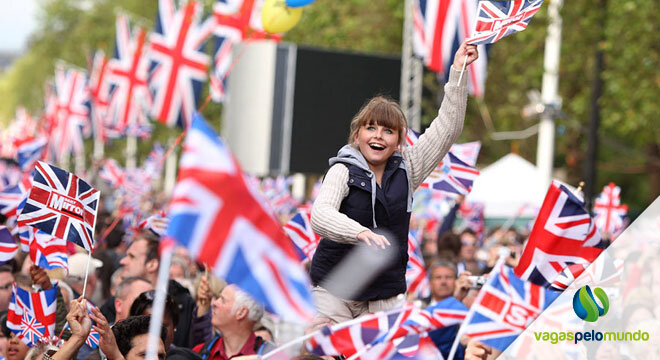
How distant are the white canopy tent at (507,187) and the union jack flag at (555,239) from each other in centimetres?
1512

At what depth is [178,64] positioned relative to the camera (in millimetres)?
21688

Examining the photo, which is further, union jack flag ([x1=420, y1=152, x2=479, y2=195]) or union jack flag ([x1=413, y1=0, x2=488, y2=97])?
union jack flag ([x1=413, y1=0, x2=488, y2=97])

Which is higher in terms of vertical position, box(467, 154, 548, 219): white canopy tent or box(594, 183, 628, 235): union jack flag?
box(594, 183, 628, 235): union jack flag

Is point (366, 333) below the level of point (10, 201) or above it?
above

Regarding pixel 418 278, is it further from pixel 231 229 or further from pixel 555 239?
pixel 231 229

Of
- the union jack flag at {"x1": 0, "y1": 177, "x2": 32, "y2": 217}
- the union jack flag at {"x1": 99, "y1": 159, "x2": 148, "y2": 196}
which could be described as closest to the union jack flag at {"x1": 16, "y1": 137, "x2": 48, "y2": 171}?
the union jack flag at {"x1": 99, "y1": 159, "x2": 148, "y2": 196}

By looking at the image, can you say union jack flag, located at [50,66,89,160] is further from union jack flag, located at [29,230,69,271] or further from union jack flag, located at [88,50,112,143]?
union jack flag, located at [29,230,69,271]

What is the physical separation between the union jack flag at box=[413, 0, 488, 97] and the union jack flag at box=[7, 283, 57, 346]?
30.1 feet

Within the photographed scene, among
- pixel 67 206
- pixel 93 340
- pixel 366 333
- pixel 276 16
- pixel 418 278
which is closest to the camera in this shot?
pixel 366 333

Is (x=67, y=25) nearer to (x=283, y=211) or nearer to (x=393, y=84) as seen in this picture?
(x=393, y=84)

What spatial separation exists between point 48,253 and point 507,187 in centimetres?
1551

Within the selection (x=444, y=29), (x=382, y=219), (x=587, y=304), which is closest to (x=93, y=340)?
(x=382, y=219)

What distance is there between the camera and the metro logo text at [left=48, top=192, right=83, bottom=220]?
21.4 feet

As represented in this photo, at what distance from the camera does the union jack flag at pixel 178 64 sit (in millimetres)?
21281
